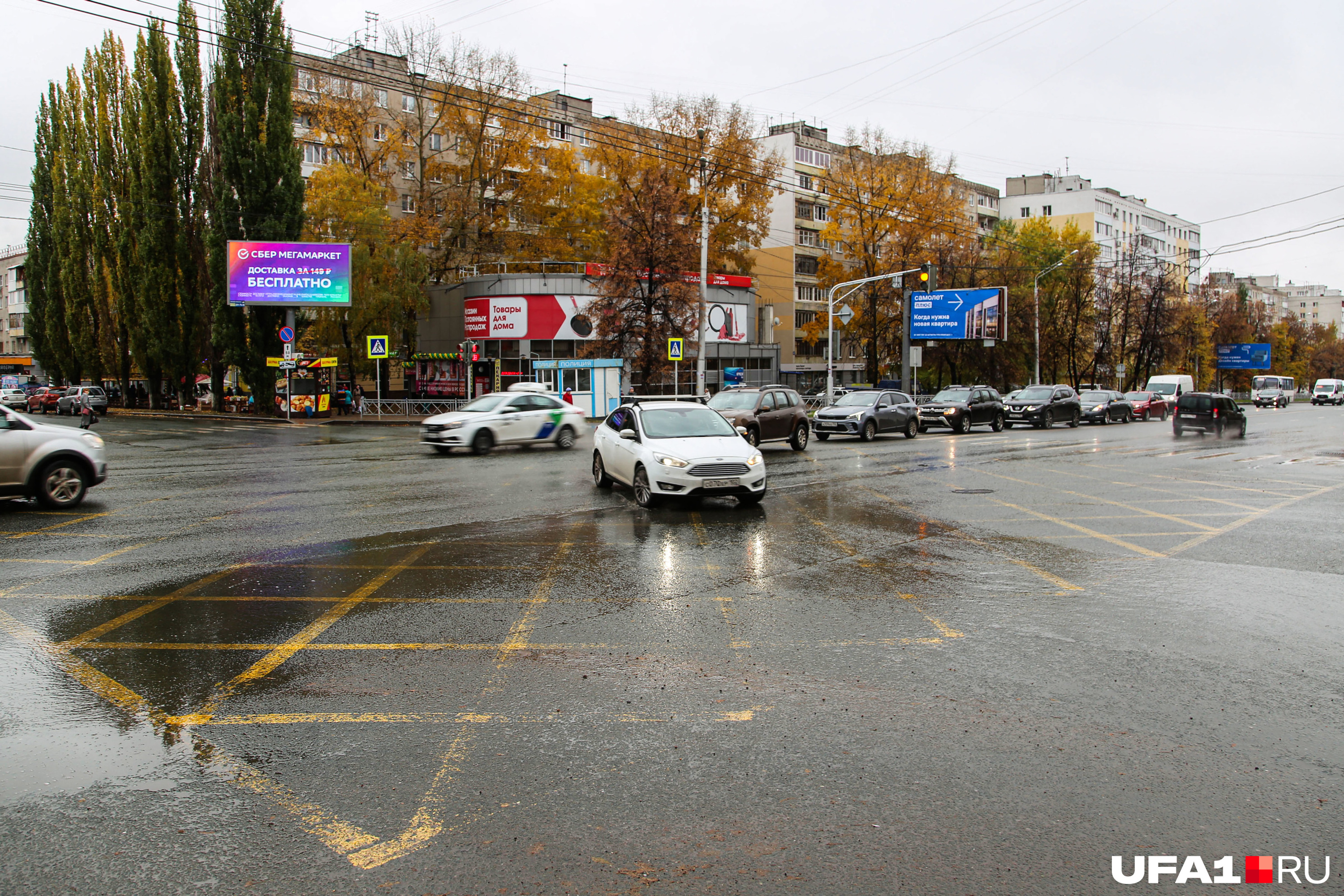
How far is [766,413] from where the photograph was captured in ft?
74.5

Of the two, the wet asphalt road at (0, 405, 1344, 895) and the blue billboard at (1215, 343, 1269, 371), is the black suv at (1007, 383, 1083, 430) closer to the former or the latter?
the wet asphalt road at (0, 405, 1344, 895)

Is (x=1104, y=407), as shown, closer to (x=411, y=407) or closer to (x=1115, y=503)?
(x=1115, y=503)

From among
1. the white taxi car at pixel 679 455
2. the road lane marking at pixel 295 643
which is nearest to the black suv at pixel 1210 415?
the white taxi car at pixel 679 455

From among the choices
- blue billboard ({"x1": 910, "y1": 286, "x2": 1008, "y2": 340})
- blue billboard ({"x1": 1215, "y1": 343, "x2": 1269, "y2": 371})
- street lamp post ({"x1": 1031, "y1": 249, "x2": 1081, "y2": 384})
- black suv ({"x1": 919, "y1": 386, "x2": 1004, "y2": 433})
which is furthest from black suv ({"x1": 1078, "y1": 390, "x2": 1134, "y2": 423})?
blue billboard ({"x1": 1215, "y1": 343, "x2": 1269, "y2": 371})

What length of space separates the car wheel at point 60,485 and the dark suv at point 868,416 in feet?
64.6

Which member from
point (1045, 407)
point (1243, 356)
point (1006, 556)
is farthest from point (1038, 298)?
point (1006, 556)

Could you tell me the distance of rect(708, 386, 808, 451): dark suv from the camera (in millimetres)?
22266

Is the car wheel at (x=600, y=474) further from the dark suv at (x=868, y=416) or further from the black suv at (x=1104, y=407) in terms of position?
the black suv at (x=1104, y=407)

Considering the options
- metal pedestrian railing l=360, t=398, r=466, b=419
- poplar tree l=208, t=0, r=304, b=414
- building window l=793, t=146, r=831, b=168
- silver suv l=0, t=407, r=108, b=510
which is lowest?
silver suv l=0, t=407, r=108, b=510

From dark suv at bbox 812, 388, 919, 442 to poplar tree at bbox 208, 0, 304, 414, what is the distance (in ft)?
92.0

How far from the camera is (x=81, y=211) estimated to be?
51.2 meters

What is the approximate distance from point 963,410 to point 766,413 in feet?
42.0

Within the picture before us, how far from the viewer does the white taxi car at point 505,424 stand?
21.8 meters

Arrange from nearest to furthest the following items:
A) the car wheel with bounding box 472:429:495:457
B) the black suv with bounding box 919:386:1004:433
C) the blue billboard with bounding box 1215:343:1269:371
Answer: the car wheel with bounding box 472:429:495:457, the black suv with bounding box 919:386:1004:433, the blue billboard with bounding box 1215:343:1269:371
